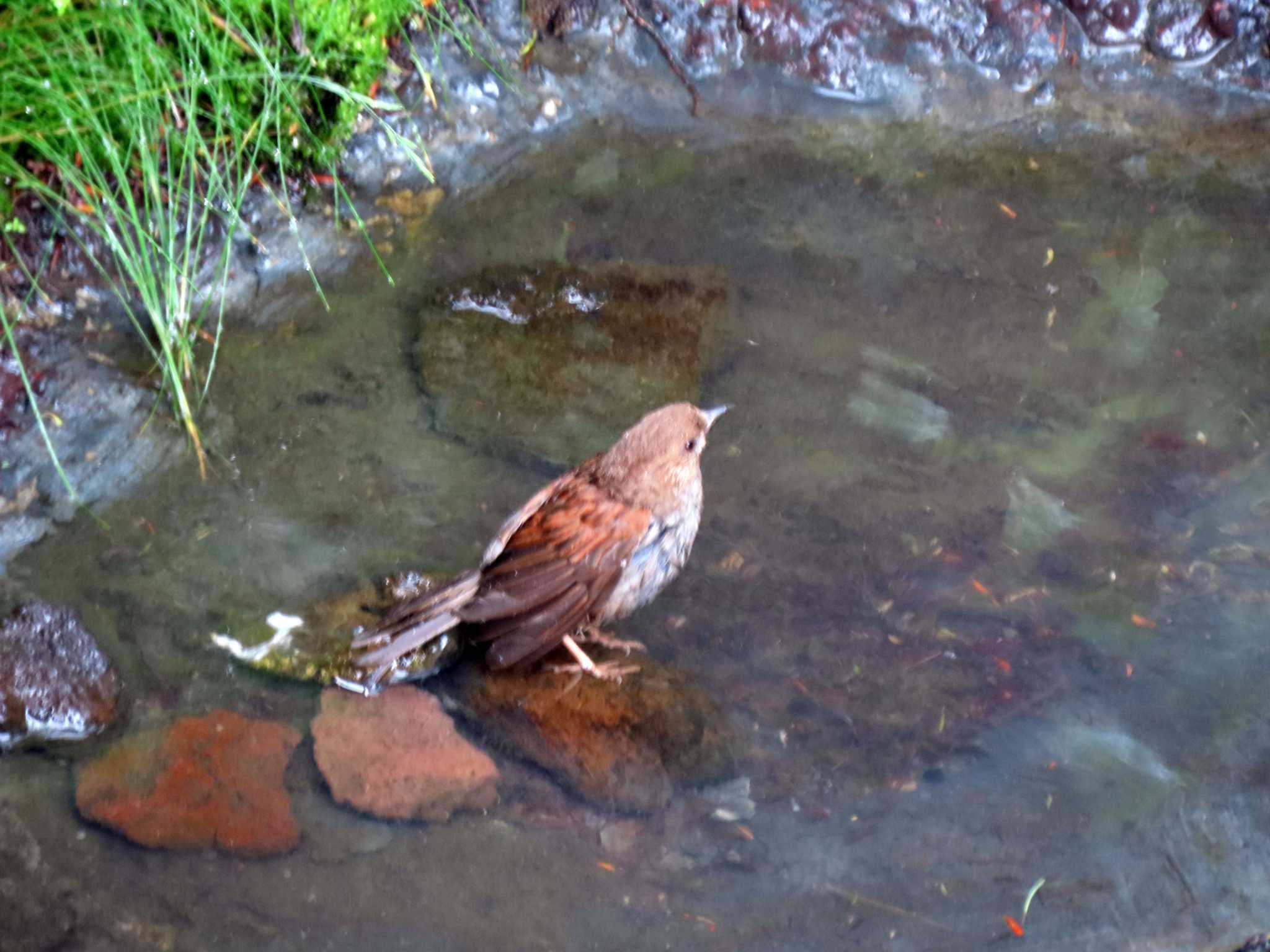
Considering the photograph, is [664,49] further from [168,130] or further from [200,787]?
[200,787]

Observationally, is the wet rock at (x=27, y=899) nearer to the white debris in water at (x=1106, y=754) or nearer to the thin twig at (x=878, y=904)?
the thin twig at (x=878, y=904)

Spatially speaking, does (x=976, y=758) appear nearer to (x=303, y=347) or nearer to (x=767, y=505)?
(x=767, y=505)

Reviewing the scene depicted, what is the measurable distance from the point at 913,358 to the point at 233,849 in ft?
10.6

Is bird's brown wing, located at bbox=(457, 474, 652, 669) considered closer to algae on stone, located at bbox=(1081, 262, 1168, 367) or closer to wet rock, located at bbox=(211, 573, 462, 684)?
wet rock, located at bbox=(211, 573, 462, 684)

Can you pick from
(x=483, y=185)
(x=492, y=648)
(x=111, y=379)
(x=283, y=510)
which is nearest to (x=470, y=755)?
(x=492, y=648)

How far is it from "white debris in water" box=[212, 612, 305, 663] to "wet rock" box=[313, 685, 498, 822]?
0.87ft

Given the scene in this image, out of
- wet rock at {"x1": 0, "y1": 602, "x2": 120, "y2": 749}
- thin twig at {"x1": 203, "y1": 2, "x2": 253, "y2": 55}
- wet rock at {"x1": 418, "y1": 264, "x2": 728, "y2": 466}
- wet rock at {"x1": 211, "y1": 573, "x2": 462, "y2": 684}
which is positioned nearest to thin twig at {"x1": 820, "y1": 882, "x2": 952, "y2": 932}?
wet rock at {"x1": 211, "y1": 573, "x2": 462, "y2": 684}

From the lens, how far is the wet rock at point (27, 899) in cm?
300

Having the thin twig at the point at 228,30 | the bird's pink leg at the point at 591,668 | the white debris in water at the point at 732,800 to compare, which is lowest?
the white debris in water at the point at 732,800

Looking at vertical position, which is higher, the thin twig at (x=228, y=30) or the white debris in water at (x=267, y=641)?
the thin twig at (x=228, y=30)

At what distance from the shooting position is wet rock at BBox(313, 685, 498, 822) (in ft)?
11.4

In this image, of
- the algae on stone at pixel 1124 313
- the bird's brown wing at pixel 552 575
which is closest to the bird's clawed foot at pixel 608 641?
the bird's brown wing at pixel 552 575

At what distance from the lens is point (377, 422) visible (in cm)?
467

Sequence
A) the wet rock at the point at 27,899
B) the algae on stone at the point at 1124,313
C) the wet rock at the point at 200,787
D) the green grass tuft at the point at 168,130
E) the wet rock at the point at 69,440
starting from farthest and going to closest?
the algae on stone at the point at 1124,313 → the green grass tuft at the point at 168,130 → the wet rock at the point at 69,440 → the wet rock at the point at 200,787 → the wet rock at the point at 27,899
